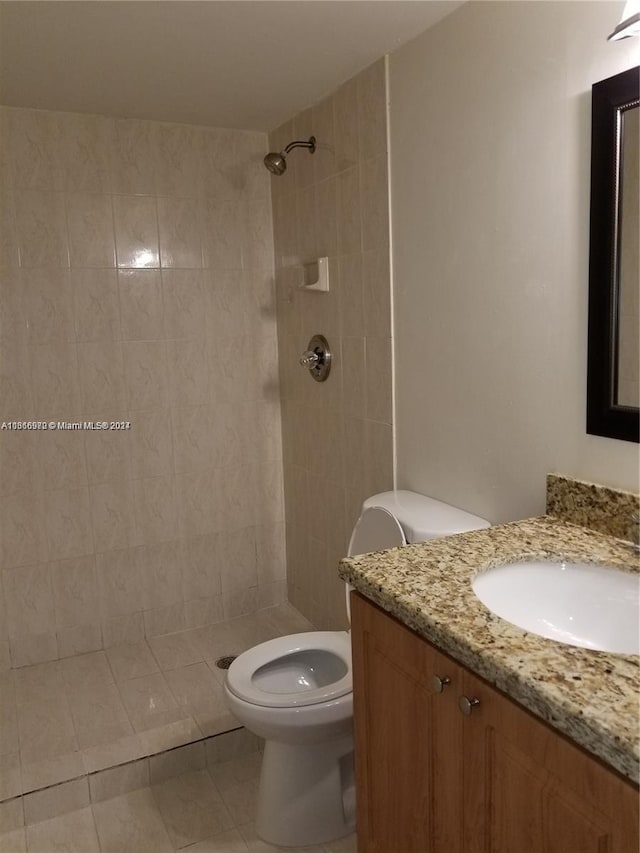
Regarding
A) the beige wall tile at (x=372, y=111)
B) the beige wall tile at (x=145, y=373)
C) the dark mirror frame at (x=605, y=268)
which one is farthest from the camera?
the beige wall tile at (x=145, y=373)

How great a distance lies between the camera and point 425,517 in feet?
6.15

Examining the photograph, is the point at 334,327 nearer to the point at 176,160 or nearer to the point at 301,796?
the point at 176,160

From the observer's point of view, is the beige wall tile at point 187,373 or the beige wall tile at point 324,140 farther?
the beige wall tile at point 187,373

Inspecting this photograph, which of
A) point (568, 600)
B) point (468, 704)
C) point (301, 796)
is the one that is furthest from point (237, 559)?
point (468, 704)

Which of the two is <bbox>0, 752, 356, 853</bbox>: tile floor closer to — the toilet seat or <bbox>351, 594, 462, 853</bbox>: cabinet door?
the toilet seat

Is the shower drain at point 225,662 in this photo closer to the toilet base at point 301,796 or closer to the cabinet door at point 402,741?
the toilet base at point 301,796

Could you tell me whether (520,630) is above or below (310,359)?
below

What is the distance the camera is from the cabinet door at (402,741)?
1.15 m

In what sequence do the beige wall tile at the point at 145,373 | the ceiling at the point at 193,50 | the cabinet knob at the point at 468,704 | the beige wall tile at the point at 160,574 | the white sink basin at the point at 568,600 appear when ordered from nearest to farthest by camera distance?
the cabinet knob at the point at 468,704, the white sink basin at the point at 568,600, the ceiling at the point at 193,50, the beige wall tile at the point at 145,373, the beige wall tile at the point at 160,574

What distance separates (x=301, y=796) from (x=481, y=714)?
103cm

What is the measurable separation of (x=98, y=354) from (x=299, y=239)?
0.87 m

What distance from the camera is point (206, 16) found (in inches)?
69.1

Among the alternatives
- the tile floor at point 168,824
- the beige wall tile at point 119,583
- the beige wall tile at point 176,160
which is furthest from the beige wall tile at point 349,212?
the tile floor at point 168,824

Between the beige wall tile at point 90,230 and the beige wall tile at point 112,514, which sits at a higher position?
the beige wall tile at point 90,230
